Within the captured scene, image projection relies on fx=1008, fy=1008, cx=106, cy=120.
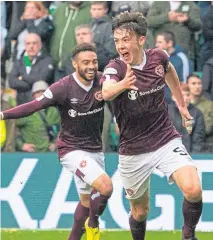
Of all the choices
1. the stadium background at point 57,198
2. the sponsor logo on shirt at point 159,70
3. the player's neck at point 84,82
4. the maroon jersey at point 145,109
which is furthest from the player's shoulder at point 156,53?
the stadium background at point 57,198

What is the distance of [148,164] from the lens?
9719mm

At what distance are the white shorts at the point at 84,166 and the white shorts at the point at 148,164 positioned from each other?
2.43 ft

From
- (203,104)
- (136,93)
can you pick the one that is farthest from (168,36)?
(136,93)


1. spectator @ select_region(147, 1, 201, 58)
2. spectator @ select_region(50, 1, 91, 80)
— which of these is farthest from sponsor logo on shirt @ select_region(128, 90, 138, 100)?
spectator @ select_region(50, 1, 91, 80)

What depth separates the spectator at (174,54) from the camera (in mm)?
13977

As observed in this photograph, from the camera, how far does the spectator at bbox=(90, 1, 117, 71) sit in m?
14.2

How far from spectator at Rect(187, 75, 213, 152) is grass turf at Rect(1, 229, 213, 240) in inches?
63.6

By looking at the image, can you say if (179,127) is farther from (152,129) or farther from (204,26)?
(152,129)

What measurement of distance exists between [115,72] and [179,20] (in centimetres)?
505

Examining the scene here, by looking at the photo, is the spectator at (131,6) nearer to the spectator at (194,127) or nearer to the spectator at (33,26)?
the spectator at (33,26)

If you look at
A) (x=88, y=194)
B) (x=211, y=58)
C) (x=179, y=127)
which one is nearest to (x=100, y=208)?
(x=88, y=194)

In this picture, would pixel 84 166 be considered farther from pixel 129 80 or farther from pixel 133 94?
pixel 129 80

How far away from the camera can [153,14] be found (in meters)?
14.3

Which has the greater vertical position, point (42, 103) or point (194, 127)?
point (42, 103)
